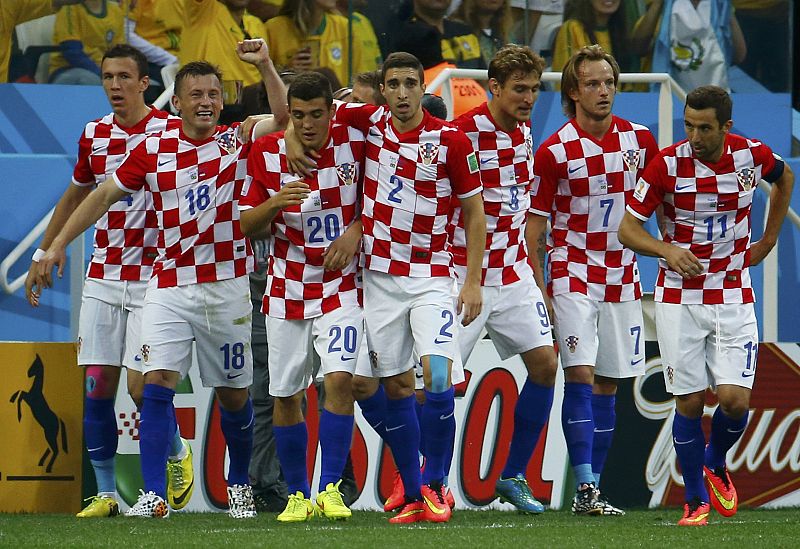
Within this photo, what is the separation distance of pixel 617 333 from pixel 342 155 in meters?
1.73

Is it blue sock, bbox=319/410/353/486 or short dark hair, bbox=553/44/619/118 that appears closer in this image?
blue sock, bbox=319/410/353/486

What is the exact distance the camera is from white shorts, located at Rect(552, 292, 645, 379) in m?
6.99

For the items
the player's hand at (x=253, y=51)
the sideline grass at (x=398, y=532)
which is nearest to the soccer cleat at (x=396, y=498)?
the sideline grass at (x=398, y=532)

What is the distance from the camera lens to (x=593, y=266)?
705 centimetres

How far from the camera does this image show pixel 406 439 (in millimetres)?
6395

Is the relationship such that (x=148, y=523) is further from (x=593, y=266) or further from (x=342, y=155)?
(x=593, y=266)

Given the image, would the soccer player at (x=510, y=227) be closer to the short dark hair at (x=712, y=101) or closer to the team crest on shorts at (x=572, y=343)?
the team crest on shorts at (x=572, y=343)

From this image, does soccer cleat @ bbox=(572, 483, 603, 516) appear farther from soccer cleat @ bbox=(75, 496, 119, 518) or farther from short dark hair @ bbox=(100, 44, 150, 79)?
short dark hair @ bbox=(100, 44, 150, 79)

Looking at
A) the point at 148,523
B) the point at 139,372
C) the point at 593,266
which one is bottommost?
the point at 148,523

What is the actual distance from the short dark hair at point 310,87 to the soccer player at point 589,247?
1.36 meters

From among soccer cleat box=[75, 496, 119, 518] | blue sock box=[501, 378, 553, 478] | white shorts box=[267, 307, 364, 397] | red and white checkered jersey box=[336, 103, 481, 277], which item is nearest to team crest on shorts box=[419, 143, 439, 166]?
red and white checkered jersey box=[336, 103, 481, 277]

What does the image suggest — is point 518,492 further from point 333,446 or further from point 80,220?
point 80,220

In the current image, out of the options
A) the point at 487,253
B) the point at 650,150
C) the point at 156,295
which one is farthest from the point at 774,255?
the point at 156,295

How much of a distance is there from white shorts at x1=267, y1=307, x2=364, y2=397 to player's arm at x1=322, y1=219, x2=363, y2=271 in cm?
20
